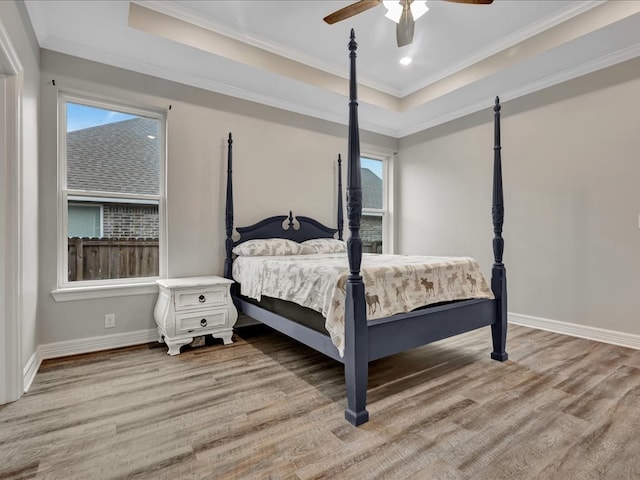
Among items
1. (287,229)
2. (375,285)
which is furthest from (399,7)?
(287,229)

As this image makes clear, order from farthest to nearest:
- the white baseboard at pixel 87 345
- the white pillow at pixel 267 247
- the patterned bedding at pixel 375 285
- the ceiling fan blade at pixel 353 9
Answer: the white pillow at pixel 267 247 → the white baseboard at pixel 87 345 → the ceiling fan blade at pixel 353 9 → the patterned bedding at pixel 375 285

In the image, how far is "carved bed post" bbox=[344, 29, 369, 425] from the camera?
5.95ft

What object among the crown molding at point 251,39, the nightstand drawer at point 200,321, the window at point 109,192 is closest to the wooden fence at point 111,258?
the window at point 109,192

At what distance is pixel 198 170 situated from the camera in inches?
139

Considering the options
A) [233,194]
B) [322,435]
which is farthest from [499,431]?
[233,194]

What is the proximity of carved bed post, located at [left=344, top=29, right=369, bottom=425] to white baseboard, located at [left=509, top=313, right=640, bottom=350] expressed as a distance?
2750 mm

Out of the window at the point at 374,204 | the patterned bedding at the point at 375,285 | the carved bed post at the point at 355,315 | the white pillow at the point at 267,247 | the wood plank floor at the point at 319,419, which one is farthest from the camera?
the window at the point at 374,204

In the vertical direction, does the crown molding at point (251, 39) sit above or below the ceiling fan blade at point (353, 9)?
above

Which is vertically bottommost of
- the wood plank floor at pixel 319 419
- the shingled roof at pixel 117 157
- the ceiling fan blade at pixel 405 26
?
the wood plank floor at pixel 319 419

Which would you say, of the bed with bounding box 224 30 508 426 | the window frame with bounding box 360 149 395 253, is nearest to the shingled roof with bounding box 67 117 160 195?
the bed with bounding box 224 30 508 426

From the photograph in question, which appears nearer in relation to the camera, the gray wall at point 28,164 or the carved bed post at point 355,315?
the carved bed post at point 355,315

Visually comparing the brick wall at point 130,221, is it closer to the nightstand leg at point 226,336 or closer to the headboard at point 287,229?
the headboard at point 287,229

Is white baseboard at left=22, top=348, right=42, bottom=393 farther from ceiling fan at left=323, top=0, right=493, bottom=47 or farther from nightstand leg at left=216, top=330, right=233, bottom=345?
ceiling fan at left=323, top=0, right=493, bottom=47

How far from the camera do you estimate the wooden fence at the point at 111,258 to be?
2.99m
